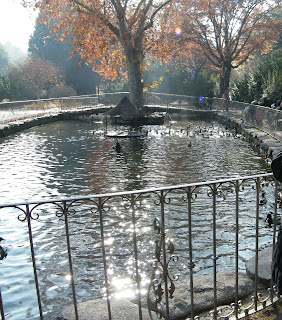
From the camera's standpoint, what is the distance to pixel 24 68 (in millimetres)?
50406

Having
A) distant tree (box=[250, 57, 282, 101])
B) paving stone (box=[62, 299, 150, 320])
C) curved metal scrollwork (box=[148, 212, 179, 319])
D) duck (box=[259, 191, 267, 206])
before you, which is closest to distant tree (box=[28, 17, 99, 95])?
distant tree (box=[250, 57, 282, 101])

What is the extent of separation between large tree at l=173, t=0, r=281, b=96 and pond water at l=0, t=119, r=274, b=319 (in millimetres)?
12344

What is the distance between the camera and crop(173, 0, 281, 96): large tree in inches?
1265

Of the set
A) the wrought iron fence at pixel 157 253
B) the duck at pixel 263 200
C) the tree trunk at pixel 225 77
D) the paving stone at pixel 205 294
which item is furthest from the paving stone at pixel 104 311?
the tree trunk at pixel 225 77

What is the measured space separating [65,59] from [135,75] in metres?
30.5

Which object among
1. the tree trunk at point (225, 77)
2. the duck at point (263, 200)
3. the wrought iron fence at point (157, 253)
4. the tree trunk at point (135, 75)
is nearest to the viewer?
the wrought iron fence at point (157, 253)

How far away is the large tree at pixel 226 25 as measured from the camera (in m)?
32.1

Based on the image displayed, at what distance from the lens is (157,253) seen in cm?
314

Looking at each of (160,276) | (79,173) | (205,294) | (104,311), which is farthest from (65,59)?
(160,276)

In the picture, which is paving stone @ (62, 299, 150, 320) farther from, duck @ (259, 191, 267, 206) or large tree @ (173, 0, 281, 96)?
large tree @ (173, 0, 281, 96)

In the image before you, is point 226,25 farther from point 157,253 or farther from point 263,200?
point 157,253

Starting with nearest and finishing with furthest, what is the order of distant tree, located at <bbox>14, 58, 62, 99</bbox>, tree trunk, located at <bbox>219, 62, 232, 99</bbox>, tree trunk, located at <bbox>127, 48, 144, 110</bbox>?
tree trunk, located at <bbox>127, 48, 144, 110</bbox>
tree trunk, located at <bbox>219, 62, 232, 99</bbox>
distant tree, located at <bbox>14, 58, 62, 99</bbox>

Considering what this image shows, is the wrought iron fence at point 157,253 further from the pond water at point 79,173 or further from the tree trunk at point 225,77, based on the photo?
the tree trunk at point 225,77

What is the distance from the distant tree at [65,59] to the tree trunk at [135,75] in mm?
26018
